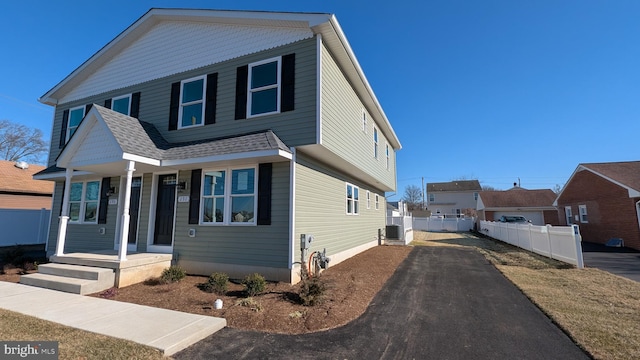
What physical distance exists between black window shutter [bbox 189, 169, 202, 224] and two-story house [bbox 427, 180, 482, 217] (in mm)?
46922

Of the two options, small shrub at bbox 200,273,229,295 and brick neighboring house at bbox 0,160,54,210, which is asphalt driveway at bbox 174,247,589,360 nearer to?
small shrub at bbox 200,273,229,295

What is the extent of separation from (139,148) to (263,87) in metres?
3.86

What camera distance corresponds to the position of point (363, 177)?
13688 mm

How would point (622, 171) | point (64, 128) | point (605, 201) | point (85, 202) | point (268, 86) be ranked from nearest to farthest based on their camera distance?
point (268, 86), point (85, 202), point (64, 128), point (622, 171), point (605, 201)

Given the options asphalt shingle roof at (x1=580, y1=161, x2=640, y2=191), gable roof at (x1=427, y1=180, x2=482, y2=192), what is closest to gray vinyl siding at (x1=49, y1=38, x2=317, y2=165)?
asphalt shingle roof at (x1=580, y1=161, x2=640, y2=191)

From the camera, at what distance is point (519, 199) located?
3231 cm

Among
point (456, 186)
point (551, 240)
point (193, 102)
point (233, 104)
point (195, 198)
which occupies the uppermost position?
point (456, 186)

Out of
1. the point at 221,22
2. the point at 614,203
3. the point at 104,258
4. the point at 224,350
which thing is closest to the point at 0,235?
the point at 104,258

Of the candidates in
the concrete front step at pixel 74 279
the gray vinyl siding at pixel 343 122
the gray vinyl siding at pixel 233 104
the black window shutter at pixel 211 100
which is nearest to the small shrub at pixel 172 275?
Answer: the concrete front step at pixel 74 279

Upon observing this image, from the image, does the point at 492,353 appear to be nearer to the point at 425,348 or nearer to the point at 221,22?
the point at 425,348

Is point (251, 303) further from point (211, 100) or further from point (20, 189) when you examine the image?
point (20, 189)

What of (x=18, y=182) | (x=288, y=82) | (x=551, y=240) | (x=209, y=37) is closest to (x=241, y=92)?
(x=288, y=82)

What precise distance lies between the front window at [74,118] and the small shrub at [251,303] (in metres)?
11.2

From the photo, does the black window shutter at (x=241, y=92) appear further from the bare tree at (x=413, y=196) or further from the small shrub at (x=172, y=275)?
the bare tree at (x=413, y=196)
